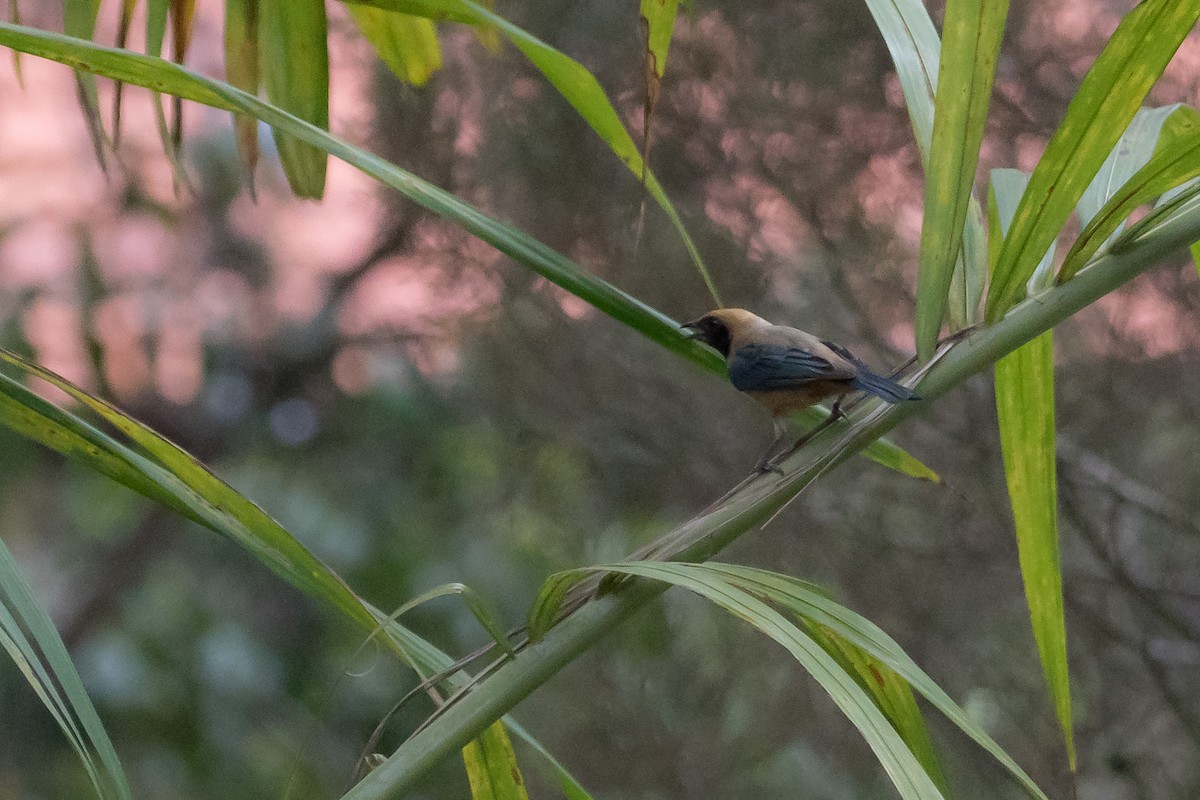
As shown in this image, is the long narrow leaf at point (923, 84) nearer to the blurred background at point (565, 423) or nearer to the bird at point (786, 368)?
the bird at point (786, 368)

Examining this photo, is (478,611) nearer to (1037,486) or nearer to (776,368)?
(1037,486)

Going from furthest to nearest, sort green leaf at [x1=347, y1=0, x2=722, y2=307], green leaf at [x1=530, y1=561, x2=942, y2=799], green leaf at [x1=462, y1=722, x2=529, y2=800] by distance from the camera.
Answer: green leaf at [x1=462, y1=722, x2=529, y2=800], green leaf at [x1=347, y1=0, x2=722, y2=307], green leaf at [x1=530, y1=561, x2=942, y2=799]

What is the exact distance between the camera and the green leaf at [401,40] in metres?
0.68

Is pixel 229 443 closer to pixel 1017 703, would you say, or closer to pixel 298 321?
pixel 298 321

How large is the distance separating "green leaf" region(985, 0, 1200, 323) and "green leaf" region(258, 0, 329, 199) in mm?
357

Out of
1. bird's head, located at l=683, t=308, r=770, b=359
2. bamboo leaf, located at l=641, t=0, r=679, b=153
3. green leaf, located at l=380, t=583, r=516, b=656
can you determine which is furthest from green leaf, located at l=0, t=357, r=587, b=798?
bird's head, located at l=683, t=308, r=770, b=359

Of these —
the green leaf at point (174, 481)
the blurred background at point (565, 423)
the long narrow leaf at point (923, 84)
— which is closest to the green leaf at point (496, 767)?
the green leaf at point (174, 481)

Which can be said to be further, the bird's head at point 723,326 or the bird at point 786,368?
the bird's head at point 723,326

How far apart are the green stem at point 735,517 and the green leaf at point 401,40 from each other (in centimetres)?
38

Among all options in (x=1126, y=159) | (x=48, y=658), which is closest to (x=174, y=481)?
(x=48, y=658)

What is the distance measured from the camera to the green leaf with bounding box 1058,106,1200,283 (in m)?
0.40

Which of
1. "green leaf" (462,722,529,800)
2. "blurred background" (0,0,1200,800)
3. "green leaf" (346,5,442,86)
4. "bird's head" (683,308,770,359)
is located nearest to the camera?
"green leaf" (462,722,529,800)

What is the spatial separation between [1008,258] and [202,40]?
1.26 m

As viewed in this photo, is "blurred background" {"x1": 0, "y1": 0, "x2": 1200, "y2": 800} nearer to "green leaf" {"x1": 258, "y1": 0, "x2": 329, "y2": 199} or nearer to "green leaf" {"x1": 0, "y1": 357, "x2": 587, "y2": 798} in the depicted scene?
"green leaf" {"x1": 258, "y1": 0, "x2": 329, "y2": 199}
